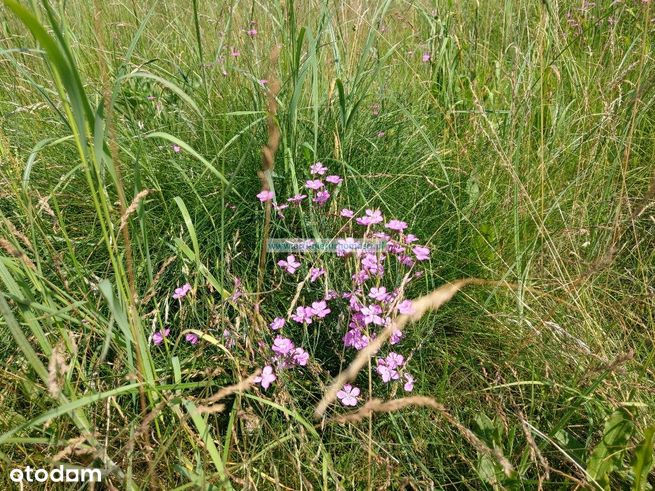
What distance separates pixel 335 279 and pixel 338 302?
58 millimetres

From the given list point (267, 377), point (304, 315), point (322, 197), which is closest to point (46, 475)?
point (267, 377)

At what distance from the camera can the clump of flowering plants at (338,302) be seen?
4.07 ft

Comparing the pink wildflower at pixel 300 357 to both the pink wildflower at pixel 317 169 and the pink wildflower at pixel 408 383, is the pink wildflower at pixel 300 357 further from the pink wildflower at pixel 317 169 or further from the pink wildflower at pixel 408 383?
the pink wildflower at pixel 317 169

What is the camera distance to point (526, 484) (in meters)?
1.15

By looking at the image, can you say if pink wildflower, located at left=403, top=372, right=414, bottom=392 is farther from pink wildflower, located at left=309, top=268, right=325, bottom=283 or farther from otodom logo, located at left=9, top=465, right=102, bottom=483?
otodom logo, located at left=9, top=465, right=102, bottom=483

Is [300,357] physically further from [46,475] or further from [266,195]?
[46,475]

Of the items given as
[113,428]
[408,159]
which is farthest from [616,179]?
[113,428]

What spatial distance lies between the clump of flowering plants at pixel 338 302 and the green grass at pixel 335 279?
0.04 meters

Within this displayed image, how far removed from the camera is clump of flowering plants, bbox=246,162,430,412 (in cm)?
124

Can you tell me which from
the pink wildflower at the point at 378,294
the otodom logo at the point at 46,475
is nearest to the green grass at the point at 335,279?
the otodom logo at the point at 46,475

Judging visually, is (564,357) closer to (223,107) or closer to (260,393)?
(260,393)

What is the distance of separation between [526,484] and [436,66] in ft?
5.07

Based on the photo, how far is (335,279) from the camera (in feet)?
4.44

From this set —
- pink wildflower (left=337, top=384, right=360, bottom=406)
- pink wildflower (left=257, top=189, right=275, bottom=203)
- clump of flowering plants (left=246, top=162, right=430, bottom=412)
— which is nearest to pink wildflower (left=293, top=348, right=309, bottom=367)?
clump of flowering plants (left=246, top=162, right=430, bottom=412)
